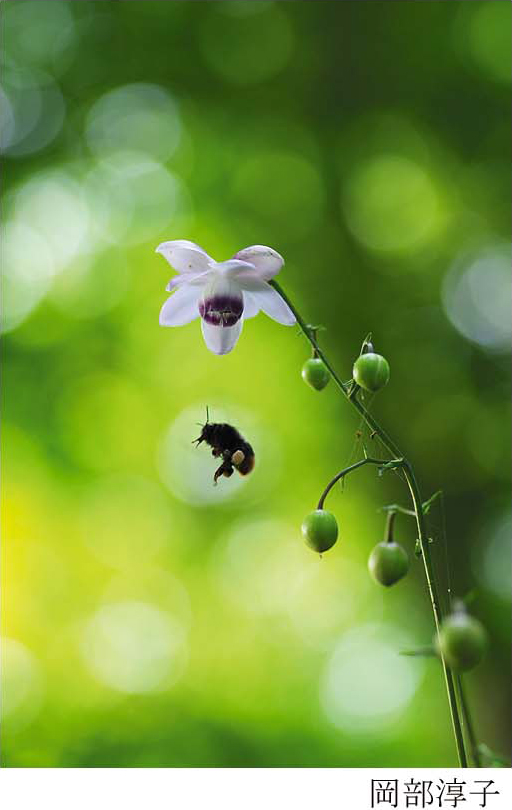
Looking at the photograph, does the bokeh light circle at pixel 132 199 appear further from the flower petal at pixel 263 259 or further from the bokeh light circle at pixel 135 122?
the flower petal at pixel 263 259

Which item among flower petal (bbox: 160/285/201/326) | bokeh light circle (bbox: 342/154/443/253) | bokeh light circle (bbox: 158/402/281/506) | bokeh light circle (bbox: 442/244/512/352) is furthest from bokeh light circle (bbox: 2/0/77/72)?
flower petal (bbox: 160/285/201/326)

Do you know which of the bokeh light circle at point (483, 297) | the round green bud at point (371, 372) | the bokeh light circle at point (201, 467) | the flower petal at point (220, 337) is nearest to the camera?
the round green bud at point (371, 372)

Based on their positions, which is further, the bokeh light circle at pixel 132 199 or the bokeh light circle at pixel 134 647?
the bokeh light circle at pixel 132 199

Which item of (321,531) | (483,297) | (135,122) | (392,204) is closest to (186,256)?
(321,531)

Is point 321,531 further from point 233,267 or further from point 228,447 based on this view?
point 233,267

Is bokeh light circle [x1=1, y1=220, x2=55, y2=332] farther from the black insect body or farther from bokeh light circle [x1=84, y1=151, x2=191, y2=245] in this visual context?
the black insect body

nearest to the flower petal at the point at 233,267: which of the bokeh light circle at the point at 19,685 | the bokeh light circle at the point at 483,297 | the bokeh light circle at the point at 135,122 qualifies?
the bokeh light circle at the point at 483,297
